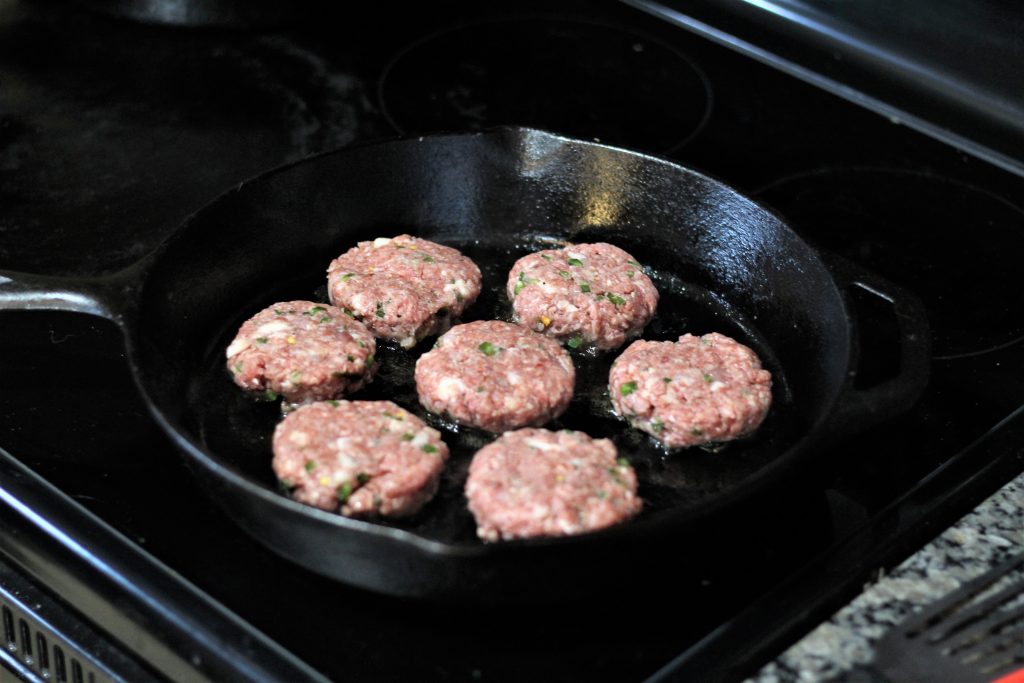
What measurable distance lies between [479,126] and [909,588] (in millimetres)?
1515

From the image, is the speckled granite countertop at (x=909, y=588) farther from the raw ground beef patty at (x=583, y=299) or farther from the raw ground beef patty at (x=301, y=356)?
the raw ground beef patty at (x=301, y=356)

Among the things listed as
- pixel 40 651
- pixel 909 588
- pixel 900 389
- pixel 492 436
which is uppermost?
pixel 900 389

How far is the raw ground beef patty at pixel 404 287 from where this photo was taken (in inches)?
79.2

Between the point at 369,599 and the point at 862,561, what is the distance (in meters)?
0.71

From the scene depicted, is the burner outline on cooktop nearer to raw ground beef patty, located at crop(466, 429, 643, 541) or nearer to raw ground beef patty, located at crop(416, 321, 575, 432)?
raw ground beef patty, located at crop(416, 321, 575, 432)

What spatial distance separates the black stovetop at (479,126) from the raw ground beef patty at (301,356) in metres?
0.20

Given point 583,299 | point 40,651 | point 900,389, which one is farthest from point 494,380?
point 40,651

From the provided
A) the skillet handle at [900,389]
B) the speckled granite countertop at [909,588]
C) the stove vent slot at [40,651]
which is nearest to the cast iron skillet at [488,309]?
the skillet handle at [900,389]

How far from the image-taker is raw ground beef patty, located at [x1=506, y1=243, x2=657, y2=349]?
2.02 meters

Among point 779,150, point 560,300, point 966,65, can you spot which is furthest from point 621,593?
point 966,65

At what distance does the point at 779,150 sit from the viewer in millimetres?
2678

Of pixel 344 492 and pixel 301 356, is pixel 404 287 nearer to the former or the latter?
pixel 301 356

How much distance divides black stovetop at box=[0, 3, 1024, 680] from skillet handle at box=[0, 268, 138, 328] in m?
0.28

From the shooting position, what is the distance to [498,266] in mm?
2234
